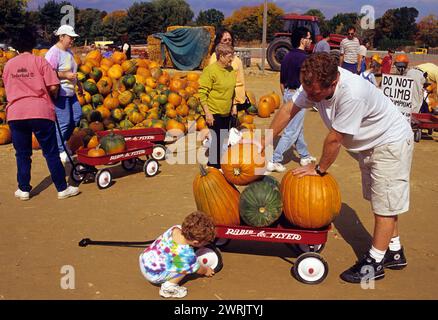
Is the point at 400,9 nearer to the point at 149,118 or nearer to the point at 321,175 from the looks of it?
the point at 149,118

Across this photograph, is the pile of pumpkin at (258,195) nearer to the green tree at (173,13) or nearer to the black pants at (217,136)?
the black pants at (217,136)

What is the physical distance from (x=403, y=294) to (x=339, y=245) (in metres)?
1.04

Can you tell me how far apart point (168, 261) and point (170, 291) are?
9.4 inches

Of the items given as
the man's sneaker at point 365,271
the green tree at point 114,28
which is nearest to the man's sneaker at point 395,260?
the man's sneaker at point 365,271

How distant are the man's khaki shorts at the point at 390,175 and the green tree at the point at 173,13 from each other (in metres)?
69.2

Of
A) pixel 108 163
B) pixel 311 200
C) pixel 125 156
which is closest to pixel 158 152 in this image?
pixel 125 156

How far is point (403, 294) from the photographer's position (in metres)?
3.79

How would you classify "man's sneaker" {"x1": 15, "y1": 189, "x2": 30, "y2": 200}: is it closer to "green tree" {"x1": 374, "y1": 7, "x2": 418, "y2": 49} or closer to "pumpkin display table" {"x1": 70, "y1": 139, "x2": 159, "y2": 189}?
"pumpkin display table" {"x1": 70, "y1": 139, "x2": 159, "y2": 189}

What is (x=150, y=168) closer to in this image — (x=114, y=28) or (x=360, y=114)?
(x=360, y=114)

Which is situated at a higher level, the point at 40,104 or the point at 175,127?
the point at 40,104

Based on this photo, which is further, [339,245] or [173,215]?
[173,215]

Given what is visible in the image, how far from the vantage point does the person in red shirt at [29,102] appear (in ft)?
18.2

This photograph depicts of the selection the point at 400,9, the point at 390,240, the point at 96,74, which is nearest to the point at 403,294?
the point at 390,240

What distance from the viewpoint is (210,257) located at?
13.4 ft
